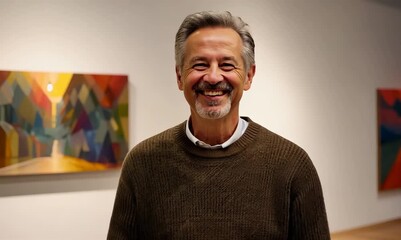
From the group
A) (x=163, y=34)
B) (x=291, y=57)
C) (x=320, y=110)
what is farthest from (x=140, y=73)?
(x=320, y=110)

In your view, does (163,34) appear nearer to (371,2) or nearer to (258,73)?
(258,73)

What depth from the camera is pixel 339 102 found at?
4520 millimetres

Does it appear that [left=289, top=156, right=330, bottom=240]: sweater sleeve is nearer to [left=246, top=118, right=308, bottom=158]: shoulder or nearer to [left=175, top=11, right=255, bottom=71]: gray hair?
[left=246, top=118, right=308, bottom=158]: shoulder

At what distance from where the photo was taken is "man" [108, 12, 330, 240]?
1498mm

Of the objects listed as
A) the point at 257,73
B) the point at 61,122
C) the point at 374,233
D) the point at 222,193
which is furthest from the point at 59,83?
the point at 374,233

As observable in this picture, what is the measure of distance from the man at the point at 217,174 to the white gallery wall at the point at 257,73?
1685mm

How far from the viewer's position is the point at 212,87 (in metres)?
1.53

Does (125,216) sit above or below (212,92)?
below

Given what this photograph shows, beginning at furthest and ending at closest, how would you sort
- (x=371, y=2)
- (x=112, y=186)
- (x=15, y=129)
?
(x=371, y=2) < (x=112, y=186) < (x=15, y=129)

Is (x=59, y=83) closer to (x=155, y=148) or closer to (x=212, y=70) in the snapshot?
(x=155, y=148)

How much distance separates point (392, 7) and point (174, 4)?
248cm

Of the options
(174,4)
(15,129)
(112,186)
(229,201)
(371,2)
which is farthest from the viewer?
(371,2)

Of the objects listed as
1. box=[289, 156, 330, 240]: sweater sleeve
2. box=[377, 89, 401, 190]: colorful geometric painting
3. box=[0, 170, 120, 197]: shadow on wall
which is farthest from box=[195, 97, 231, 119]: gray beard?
box=[377, 89, 401, 190]: colorful geometric painting

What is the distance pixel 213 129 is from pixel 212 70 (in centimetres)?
19
